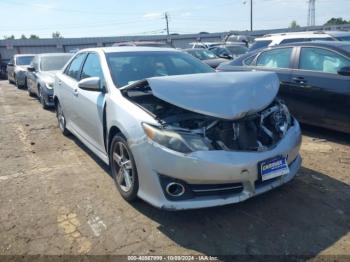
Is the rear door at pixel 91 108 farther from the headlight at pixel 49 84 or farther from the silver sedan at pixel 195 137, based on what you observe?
the headlight at pixel 49 84

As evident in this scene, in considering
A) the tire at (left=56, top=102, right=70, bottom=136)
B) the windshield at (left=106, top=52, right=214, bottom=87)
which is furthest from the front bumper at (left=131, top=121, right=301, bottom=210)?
the tire at (left=56, top=102, right=70, bottom=136)

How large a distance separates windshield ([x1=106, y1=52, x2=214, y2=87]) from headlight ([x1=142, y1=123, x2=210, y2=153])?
1193mm

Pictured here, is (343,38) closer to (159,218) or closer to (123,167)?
(123,167)

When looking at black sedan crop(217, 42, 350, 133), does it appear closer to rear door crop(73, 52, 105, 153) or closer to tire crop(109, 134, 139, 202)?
rear door crop(73, 52, 105, 153)

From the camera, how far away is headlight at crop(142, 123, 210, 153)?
3.23 meters

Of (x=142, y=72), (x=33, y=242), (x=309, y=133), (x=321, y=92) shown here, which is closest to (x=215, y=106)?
(x=142, y=72)

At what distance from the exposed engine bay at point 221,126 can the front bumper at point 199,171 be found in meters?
0.14

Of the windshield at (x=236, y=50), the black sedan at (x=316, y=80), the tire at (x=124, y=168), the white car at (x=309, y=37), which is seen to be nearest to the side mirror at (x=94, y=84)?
the tire at (x=124, y=168)

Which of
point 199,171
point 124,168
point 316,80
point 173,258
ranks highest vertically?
point 316,80

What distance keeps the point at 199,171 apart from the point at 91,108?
208 centimetres

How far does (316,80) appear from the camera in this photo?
5848mm

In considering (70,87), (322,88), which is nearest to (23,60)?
(70,87)

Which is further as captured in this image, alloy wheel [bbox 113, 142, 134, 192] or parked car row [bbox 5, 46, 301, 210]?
alloy wheel [bbox 113, 142, 134, 192]

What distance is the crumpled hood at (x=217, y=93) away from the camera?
340 centimetres
